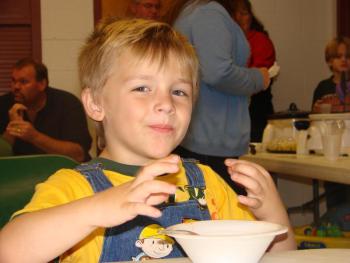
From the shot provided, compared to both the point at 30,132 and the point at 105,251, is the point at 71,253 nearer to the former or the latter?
the point at 105,251

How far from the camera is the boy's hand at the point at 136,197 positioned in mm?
898

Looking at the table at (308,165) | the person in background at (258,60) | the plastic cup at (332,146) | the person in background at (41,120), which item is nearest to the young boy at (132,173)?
the table at (308,165)

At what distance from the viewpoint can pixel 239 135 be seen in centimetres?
244

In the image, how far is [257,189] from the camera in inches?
46.3

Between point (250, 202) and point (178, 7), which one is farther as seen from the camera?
point (178, 7)

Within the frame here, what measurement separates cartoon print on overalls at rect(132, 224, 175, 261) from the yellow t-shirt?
0.25 ft

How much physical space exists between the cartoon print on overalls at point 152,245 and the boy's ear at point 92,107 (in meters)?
0.32

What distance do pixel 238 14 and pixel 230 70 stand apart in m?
0.35

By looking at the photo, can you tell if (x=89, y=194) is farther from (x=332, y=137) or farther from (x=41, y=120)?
(x=41, y=120)

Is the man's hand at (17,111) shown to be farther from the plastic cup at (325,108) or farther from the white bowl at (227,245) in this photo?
the white bowl at (227,245)

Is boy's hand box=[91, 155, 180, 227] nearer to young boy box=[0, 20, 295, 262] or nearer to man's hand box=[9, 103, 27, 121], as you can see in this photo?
young boy box=[0, 20, 295, 262]

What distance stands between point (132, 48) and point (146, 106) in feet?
0.49

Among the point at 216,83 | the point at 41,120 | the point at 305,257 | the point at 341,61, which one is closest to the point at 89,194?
the point at 305,257

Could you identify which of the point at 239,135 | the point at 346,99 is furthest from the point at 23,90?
the point at 346,99
